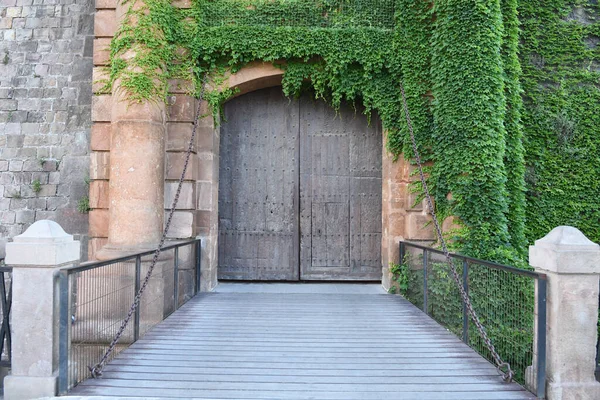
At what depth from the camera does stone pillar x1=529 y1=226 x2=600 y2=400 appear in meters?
3.26

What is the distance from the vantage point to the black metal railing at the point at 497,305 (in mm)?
3434

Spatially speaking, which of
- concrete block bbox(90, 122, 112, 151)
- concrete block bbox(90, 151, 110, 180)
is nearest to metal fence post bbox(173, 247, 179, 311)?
concrete block bbox(90, 151, 110, 180)

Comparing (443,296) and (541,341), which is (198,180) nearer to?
(443,296)

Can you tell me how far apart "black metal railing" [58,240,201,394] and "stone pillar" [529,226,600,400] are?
366cm

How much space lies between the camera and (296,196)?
7.42m

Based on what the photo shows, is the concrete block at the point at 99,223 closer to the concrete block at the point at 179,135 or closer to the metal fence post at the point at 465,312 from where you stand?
the concrete block at the point at 179,135

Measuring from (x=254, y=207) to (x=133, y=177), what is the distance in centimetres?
216

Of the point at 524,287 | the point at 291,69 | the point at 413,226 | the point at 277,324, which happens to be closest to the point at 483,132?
the point at 413,226

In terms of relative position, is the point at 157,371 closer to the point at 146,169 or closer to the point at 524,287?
the point at 146,169

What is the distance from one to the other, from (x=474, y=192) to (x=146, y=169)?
4348mm

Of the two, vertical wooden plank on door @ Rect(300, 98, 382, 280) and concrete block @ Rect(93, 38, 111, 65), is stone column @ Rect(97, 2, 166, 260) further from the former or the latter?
vertical wooden plank on door @ Rect(300, 98, 382, 280)

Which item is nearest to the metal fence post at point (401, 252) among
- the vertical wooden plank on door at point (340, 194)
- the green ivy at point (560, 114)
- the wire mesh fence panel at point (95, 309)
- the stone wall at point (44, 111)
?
the vertical wooden plank on door at point (340, 194)

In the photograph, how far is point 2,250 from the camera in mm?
7121

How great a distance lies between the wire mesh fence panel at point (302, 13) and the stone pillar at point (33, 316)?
4492mm
